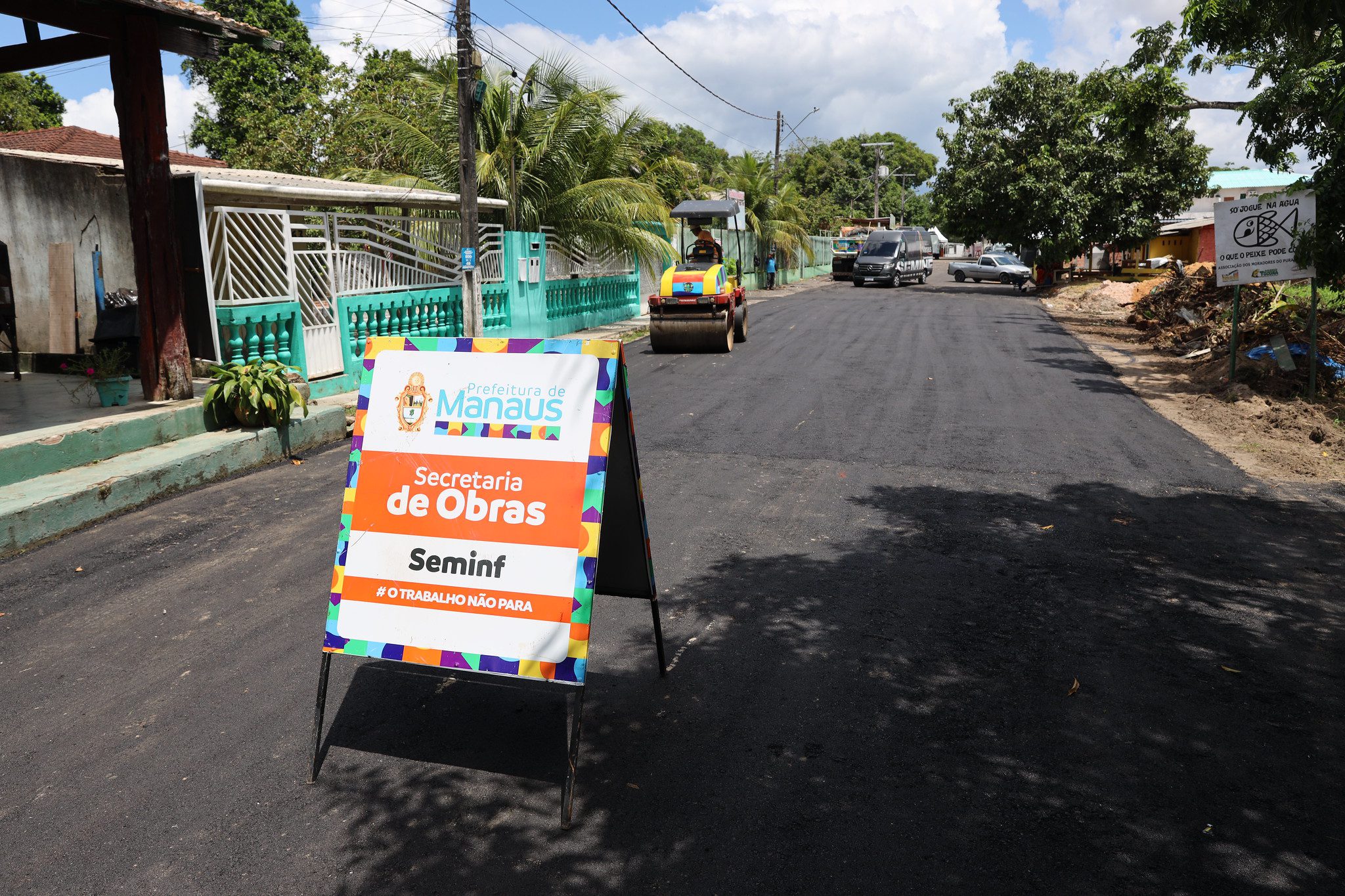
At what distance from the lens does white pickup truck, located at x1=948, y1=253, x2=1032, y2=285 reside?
125 feet

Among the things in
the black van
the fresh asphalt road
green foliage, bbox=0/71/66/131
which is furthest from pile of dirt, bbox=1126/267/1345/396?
green foliage, bbox=0/71/66/131

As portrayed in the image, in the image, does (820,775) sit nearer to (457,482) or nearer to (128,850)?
(457,482)

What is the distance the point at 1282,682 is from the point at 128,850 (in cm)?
474

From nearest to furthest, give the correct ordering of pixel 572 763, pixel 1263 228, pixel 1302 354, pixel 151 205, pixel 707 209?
pixel 572 763 < pixel 151 205 < pixel 1263 228 < pixel 1302 354 < pixel 707 209

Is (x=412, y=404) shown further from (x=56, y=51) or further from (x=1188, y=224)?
(x=1188, y=224)

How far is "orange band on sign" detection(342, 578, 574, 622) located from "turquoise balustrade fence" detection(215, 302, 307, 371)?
22.6 feet

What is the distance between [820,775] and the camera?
356cm

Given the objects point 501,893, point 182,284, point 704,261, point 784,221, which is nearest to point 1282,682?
point 501,893

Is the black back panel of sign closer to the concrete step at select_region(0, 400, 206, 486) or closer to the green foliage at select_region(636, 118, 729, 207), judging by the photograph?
the concrete step at select_region(0, 400, 206, 486)

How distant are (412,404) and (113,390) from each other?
21.4ft

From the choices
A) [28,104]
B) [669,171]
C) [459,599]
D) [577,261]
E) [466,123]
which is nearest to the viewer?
[459,599]

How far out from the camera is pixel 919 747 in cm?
374

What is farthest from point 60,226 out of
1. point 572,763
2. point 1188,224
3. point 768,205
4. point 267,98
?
point 1188,224

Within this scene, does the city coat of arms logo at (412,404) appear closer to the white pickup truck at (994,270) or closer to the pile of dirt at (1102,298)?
the pile of dirt at (1102,298)
